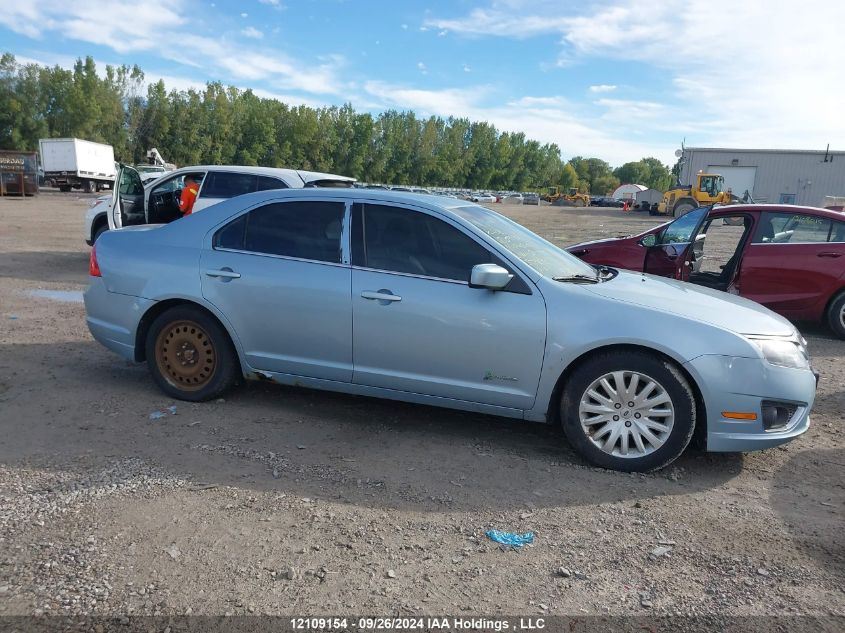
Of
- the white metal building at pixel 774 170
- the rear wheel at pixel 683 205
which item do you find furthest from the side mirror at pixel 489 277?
the white metal building at pixel 774 170

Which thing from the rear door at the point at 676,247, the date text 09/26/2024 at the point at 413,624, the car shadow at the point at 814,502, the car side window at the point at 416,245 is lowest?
the car shadow at the point at 814,502

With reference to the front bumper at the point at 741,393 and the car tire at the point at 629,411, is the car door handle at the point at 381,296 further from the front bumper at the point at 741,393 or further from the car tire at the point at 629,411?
the front bumper at the point at 741,393

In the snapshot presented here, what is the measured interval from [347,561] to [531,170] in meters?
135

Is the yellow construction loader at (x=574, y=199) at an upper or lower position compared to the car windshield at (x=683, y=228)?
lower

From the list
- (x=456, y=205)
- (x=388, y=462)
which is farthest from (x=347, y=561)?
(x=456, y=205)

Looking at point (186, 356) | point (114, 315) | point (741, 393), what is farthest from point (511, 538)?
point (114, 315)

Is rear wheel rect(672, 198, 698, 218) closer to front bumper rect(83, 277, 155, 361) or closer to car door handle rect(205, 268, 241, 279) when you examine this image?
car door handle rect(205, 268, 241, 279)

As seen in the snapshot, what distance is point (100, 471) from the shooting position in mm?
3734

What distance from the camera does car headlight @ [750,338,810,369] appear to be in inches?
152

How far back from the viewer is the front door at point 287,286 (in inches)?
175

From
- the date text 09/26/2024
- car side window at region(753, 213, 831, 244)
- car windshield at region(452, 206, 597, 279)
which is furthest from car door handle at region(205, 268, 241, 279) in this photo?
car side window at region(753, 213, 831, 244)

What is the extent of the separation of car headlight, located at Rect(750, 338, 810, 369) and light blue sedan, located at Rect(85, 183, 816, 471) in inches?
0.6

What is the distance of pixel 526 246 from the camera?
184 inches

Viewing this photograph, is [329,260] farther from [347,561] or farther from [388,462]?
[347,561]
